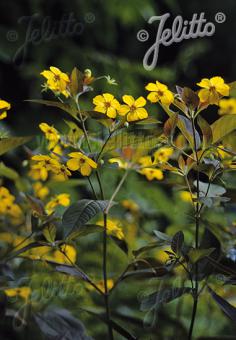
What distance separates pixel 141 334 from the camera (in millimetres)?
910

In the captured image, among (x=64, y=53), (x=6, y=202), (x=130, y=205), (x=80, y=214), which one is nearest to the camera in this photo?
(x=80, y=214)

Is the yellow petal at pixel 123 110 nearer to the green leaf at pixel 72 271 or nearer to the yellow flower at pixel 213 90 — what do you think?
the yellow flower at pixel 213 90

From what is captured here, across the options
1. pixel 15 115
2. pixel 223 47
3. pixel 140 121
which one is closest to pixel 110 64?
pixel 15 115

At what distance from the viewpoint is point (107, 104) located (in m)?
0.73

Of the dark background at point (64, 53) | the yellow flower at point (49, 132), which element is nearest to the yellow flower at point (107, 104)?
the yellow flower at point (49, 132)

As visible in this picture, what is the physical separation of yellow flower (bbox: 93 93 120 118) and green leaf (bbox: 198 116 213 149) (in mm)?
116

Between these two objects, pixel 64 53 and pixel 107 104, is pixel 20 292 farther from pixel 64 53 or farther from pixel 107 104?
pixel 64 53

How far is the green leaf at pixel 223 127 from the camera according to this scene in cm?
72

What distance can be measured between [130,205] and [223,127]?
601mm

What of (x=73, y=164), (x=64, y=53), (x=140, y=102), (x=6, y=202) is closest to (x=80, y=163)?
(x=73, y=164)

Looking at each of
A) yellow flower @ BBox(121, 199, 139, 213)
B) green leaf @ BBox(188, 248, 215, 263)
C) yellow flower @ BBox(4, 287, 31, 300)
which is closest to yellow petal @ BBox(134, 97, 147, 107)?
green leaf @ BBox(188, 248, 215, 263)

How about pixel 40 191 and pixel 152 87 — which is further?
pixel 40 191

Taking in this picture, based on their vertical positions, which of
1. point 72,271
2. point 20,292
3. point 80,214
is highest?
point 80,214

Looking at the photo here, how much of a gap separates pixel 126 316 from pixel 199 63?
7.97 feet
